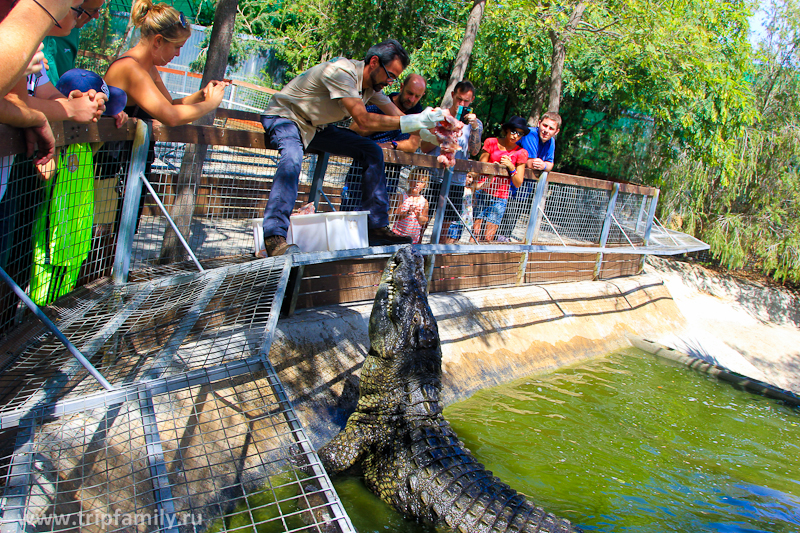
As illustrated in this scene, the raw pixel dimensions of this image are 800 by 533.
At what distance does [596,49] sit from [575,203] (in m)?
4.73

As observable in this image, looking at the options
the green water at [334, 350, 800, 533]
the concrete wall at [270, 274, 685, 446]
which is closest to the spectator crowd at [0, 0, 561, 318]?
the concrete wall at [270, 274, 685, 446]

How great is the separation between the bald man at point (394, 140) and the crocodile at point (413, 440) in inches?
28.1

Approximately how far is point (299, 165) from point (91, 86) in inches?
47.2

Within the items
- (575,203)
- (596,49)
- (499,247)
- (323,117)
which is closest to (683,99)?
(596,49)

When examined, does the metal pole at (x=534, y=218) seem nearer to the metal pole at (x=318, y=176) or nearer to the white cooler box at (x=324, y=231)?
the metal pole at (x=318, y=176)

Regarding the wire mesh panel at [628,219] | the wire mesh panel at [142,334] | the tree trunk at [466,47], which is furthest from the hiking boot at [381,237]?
the wire mesh panel at [628,219]

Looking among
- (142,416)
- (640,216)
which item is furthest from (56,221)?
(640,216)

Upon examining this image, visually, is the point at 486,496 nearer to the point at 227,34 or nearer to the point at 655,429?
the point at 655,429

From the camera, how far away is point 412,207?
4633 millimetres

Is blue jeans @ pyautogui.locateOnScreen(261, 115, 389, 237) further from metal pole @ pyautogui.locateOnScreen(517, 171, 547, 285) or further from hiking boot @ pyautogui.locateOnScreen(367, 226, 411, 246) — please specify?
metal pole @ pyautogui.locateOnScreen(517, 171, 547, 285)

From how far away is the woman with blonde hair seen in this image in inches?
110

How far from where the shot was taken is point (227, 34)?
13.3 feet

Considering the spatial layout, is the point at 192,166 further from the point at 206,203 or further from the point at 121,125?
the point at 121,125

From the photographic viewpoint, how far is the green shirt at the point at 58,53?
351 centimetres
